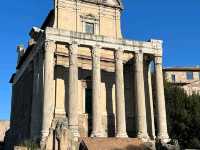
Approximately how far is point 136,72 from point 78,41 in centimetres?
671

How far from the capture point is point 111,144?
32.1m

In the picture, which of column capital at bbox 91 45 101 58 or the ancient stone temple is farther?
column capital at bbox 91 45 101 58

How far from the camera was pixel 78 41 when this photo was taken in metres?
36.9

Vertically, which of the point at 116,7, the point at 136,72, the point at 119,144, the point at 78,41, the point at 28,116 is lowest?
the point at 119,144

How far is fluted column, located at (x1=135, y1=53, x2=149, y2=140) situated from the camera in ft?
118

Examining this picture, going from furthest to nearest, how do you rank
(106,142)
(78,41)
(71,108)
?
(78,41)
(71,108)
(106,142)

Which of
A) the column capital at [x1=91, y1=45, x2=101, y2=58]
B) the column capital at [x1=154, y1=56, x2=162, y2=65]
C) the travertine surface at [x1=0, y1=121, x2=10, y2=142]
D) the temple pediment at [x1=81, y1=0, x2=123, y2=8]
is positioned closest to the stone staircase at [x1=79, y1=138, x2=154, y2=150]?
the column capital at [x1=91, y1=45, x2=101, y2=58]

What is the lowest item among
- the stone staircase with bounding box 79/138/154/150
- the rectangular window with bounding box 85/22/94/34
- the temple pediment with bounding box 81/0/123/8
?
the stone staircase with bounding box 79/138/154/150

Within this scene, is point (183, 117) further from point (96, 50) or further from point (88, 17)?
point (88, 17)

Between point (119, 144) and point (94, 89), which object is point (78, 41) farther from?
point (119, 144)

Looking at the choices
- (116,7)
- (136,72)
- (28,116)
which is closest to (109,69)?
(136,72)

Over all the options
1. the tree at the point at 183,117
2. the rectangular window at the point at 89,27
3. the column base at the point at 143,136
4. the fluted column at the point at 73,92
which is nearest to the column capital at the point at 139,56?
the rectangular window at the point at 89,27

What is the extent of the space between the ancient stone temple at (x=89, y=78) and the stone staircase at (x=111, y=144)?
5.03 ft

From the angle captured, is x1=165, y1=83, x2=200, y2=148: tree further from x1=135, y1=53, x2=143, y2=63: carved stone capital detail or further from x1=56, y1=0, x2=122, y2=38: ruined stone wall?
x1=56, y1=0, x2=122, y2=38: ruined stone wall
